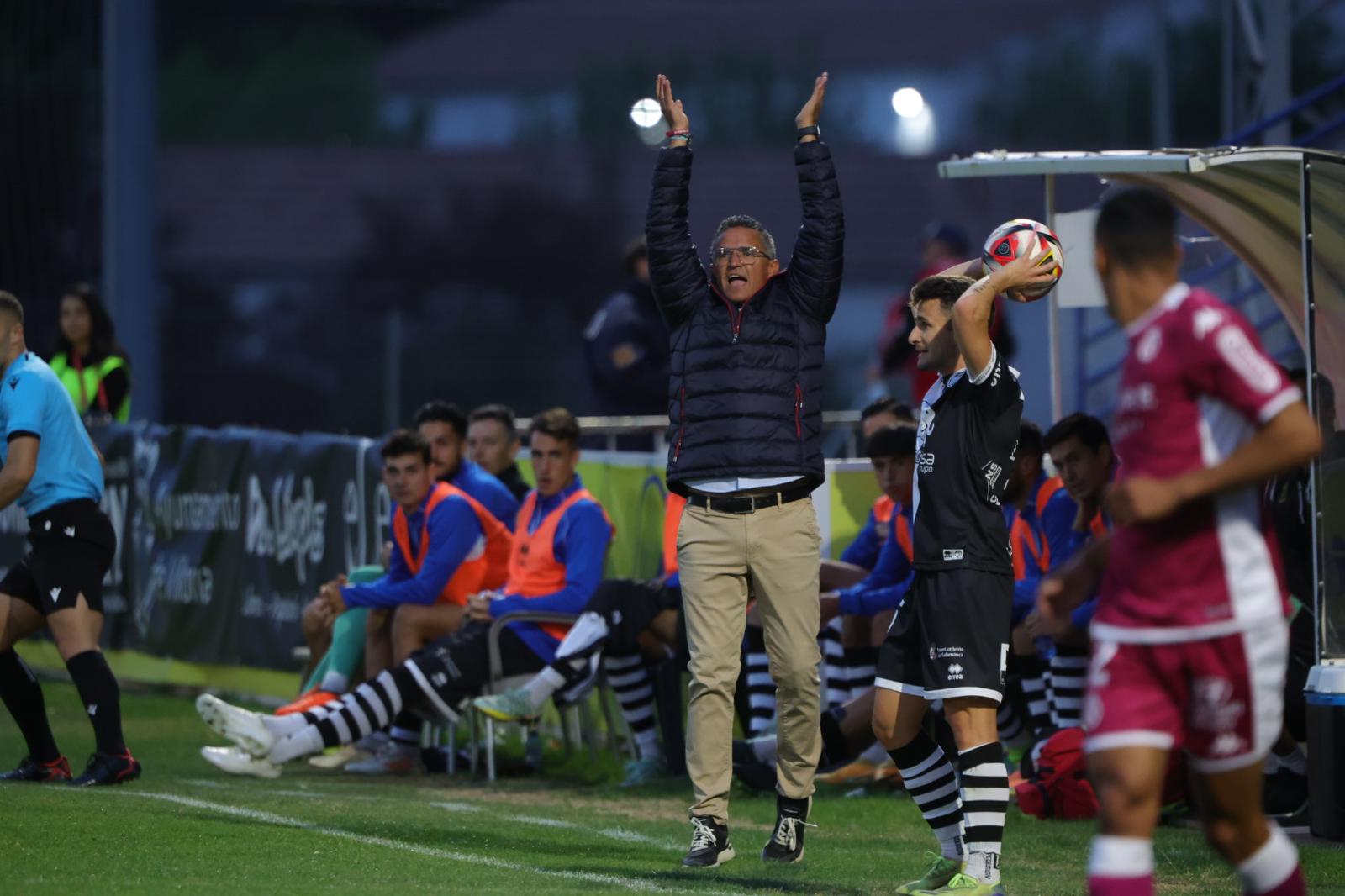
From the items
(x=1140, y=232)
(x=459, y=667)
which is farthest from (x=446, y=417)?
(x=1140, y=232)

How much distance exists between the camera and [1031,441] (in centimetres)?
1001

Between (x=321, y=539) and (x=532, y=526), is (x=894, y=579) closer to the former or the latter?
(x=532, y=526)

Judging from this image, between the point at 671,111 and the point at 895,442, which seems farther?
the point at 895,442

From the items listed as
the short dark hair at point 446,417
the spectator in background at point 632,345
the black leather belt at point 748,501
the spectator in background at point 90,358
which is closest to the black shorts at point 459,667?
the short dark hair at point 446,417

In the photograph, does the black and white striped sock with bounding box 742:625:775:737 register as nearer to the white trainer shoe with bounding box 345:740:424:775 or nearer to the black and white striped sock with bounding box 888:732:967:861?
the white trainer shoe with bounding box 345:740:424:775

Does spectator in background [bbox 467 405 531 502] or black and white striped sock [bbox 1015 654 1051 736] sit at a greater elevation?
spectator in background [bbox 467 405 531 502]

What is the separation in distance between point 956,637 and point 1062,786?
2427 millimetres

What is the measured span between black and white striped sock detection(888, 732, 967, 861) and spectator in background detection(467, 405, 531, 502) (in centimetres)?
535

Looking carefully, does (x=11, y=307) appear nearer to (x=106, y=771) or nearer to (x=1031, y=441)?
(x=106, y=771)

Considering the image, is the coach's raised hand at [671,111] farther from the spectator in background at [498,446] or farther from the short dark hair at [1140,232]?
the spectator in background at [498,446]

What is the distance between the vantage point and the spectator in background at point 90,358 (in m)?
15.3

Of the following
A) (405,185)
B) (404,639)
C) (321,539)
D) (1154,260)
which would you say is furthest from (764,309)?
(405,185)

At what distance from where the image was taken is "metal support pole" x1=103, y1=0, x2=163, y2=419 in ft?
65.6

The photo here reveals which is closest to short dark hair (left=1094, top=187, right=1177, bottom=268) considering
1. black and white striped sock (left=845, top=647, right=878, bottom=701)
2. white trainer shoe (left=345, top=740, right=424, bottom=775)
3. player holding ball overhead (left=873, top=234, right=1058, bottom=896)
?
player holding ball overhead (left=873, top=234, right=1058, bottom=896)
